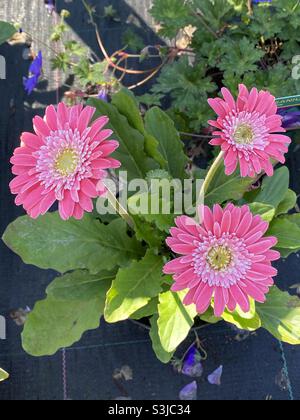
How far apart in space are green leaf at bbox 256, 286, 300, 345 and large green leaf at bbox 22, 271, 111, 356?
0.38m

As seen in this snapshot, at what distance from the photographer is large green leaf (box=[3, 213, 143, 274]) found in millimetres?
1021

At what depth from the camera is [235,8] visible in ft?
4.41

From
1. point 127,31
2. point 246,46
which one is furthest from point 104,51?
point 246,46

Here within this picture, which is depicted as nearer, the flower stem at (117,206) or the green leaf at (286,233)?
the flower stem at (117,206)

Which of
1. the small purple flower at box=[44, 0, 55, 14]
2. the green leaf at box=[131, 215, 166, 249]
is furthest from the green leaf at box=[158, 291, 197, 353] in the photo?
the small purple flower at box=[44, 0, 55, 14]

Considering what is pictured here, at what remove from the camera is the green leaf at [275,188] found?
1.10m

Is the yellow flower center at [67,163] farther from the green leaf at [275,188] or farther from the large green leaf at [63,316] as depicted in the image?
the green leaf at [275,188]

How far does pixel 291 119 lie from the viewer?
119cm

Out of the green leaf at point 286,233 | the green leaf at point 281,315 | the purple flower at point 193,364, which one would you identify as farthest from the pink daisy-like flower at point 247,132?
the purple flower at point 193,364

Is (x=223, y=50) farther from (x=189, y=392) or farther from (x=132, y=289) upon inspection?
(x=189, y=392)

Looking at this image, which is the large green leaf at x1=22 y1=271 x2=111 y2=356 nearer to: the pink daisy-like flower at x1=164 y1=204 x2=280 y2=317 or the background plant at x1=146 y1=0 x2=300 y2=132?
the pink daisy-like flower at x1=164 y1=204 x2=280 y2=317

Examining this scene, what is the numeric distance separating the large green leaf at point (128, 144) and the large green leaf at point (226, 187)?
151 millimetres

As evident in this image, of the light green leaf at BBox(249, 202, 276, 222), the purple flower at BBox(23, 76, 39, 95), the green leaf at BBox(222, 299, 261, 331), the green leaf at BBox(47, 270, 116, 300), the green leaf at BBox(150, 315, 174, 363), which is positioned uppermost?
the purple flower at BBox(23, 76, 39, 95)

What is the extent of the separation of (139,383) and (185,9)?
1.08 metres
